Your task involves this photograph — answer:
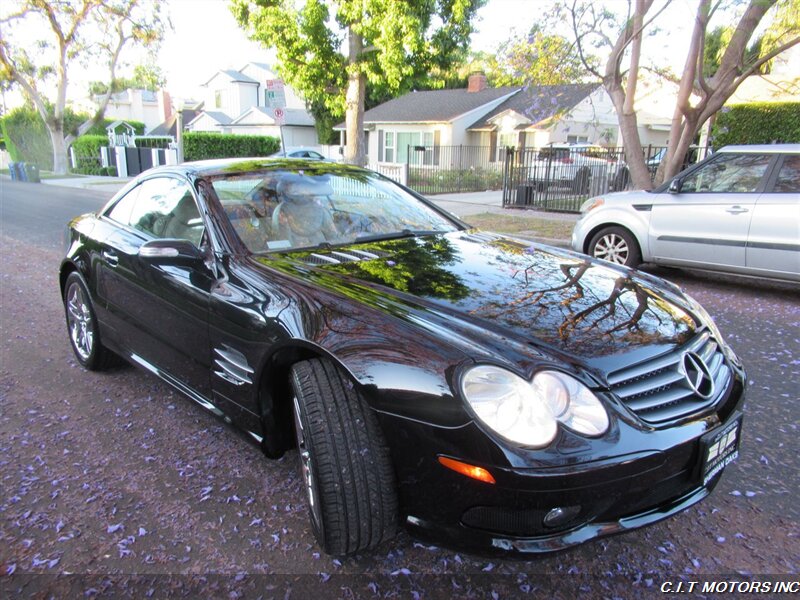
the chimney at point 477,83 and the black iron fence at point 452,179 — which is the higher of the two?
the chimney at point 477,83

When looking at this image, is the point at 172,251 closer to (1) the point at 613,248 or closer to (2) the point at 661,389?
(2) the point at 661,389

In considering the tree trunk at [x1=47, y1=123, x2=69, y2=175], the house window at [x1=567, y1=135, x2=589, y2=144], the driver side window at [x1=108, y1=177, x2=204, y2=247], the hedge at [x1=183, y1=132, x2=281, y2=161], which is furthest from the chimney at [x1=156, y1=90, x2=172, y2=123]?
the driver side window at [x1=108, y1=177, x2=204, y2=247]

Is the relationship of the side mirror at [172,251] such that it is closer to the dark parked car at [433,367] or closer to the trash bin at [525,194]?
the dark parked car at [433,367]

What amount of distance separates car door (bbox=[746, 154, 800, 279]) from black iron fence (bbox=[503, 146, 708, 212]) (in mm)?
7744

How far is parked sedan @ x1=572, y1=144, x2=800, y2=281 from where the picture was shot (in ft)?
20.4

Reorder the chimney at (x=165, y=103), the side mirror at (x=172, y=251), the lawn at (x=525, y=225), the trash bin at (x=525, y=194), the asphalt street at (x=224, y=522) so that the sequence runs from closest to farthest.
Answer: the asphalt street at (x=224, y=522), the side mirror at (x=172, y=251), the lawn at (x=525, y=225), the trash bin at (x=525, y=194), the chimney at (x=165, y=103)

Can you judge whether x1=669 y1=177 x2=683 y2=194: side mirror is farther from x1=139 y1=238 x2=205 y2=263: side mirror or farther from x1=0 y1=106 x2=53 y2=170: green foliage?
x1=0 y1=106 x2=53 y2=170: green foliage

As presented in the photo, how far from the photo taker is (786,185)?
20.6 feet

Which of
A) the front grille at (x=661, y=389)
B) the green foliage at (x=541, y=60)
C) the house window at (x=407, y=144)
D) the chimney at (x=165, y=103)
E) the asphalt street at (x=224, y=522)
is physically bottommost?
the asphalt street at (x=224, y=522)

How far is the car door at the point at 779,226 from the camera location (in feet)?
20.0

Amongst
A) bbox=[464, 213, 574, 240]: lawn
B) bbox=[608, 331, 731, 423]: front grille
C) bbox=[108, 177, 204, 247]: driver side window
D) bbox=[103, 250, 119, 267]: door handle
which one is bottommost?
bbox=[464, 213, 574, 240]: lawn

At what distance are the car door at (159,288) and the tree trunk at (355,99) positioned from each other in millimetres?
10535

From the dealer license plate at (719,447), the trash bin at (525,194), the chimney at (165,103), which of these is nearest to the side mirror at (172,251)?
the dealer license plate at (719,447)

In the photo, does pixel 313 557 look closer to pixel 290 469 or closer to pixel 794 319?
pixel 290 469
